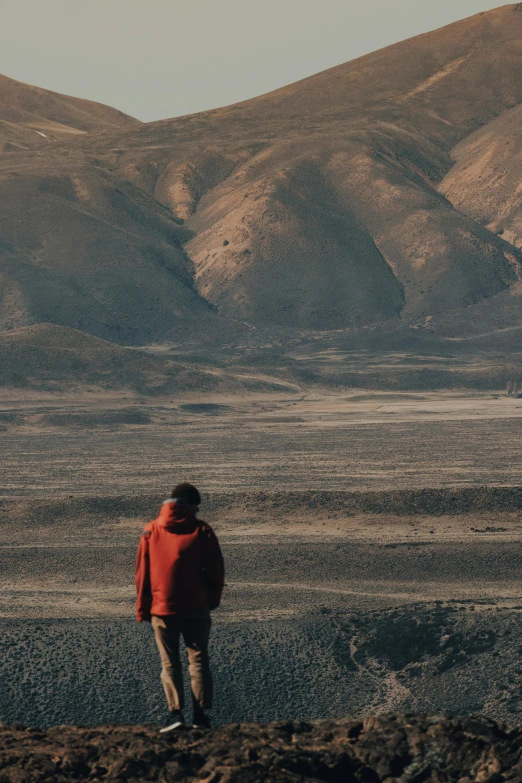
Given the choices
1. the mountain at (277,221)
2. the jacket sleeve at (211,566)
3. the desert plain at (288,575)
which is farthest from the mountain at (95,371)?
the jacket sleeve at (211,566)

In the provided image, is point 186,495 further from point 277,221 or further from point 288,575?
point 277,221

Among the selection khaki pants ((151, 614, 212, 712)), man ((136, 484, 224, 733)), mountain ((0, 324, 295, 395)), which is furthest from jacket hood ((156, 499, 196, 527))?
mountain ((0, 324, 295, 395))

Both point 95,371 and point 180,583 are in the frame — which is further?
point 95,371

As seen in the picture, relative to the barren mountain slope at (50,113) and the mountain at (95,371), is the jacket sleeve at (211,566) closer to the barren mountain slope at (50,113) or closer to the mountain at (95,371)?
the mountain at (95,371)

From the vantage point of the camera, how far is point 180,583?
6102mm

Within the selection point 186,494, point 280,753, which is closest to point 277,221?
point 186,494

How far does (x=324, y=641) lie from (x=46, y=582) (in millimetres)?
4843

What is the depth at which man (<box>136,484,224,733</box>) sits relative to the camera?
6078mm

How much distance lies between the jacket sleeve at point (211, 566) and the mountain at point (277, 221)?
65991 mm

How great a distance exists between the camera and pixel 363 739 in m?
6.05

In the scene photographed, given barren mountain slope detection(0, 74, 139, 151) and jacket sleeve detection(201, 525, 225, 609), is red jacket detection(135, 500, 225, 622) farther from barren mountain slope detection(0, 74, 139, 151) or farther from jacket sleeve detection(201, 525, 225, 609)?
barren mountain slope detection(0, 74, 139, 151)

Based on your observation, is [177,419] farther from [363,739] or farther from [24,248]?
[24,248]

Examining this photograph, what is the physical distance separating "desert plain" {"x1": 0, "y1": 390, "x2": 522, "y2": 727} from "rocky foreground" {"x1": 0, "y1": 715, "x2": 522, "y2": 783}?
3.71 metres

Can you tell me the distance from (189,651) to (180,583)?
0.43m
